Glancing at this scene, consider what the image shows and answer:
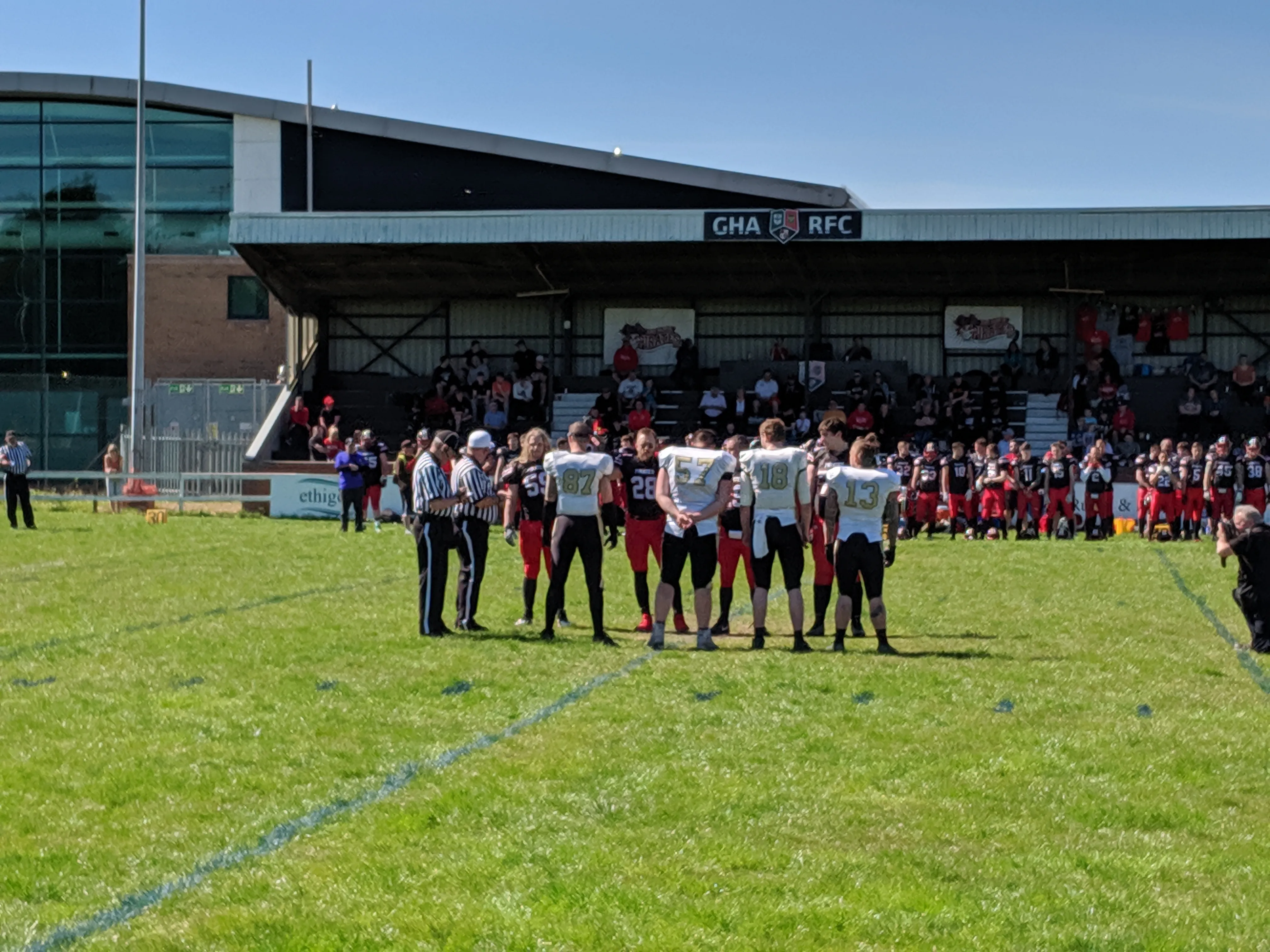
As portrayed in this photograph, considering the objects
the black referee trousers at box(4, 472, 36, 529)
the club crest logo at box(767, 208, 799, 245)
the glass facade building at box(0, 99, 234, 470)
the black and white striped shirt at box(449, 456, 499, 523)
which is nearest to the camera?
the black and white striped shirt at box(449, 456, 499, 523)

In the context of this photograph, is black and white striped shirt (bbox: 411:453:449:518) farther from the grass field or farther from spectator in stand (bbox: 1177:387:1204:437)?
spectator in stand (bbox: 1177:387:1204:437)

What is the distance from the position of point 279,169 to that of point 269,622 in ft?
105

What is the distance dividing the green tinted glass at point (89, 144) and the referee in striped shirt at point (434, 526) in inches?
1432

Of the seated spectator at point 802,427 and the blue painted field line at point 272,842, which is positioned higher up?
the seated spectator at point 802,427

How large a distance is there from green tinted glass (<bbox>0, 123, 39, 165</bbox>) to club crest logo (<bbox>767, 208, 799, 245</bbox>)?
23.7 metres

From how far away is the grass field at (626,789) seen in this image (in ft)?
18.6

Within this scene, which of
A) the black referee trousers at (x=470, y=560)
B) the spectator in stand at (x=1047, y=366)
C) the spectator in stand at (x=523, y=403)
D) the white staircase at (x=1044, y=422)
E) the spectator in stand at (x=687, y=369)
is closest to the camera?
the black referee trousers at (x=470, y=560)

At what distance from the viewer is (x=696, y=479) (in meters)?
12.6

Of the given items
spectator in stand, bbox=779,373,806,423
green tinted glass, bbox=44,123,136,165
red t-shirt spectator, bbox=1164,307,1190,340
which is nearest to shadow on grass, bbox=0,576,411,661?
spectator in stand, bbox=779,373,806,423

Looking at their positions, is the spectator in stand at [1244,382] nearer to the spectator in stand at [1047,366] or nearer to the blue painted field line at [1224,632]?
the spectator in stand at [1047,366]

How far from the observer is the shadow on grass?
41.7ft

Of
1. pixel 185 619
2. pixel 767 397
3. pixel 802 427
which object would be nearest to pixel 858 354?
pixel 767 397

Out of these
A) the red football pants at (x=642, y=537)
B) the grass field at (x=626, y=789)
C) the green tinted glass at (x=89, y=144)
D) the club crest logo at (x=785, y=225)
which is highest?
the green tinted glass at (x=89, y=144)

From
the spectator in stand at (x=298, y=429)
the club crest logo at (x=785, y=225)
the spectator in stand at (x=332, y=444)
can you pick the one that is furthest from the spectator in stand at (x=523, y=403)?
the club crest logo at (x=785, y=225)
